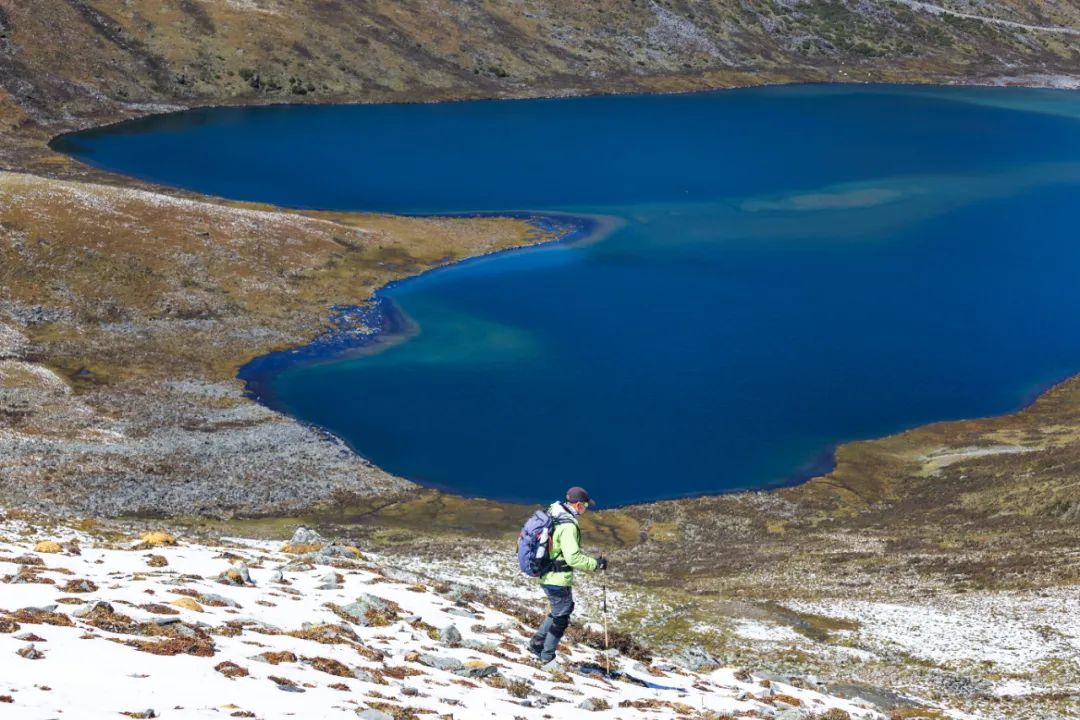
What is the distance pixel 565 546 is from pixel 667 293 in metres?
89.5

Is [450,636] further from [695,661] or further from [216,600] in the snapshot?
[695,661]

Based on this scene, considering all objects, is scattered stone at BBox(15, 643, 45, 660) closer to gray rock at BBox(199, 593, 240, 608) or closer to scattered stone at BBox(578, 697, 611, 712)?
gray rock at BBox(199, 593, 240, 608)

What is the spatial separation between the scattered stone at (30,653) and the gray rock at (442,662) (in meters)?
8.16

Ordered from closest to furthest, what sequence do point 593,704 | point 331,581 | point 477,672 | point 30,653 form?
point 30,653 → point 593,704 → point 477,672 → point 331,581

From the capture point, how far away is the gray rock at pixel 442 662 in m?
25.5

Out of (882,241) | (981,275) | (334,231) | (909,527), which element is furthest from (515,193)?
(909,527)

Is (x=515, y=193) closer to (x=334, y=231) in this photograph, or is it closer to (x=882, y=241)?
(x=334, y=231)

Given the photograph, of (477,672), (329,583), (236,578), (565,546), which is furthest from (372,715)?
(329,583)

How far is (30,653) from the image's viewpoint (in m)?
20.2

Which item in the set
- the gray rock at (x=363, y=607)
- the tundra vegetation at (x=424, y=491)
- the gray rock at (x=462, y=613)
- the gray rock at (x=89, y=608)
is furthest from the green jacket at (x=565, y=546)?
the gray rock at (x=89, y=608)

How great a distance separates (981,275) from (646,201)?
42.5 m

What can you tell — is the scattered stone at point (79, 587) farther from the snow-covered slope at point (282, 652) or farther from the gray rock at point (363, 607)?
the gray rock at point (363, 607)

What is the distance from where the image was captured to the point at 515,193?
493ft

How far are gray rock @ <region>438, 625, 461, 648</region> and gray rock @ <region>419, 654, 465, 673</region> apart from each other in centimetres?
151
